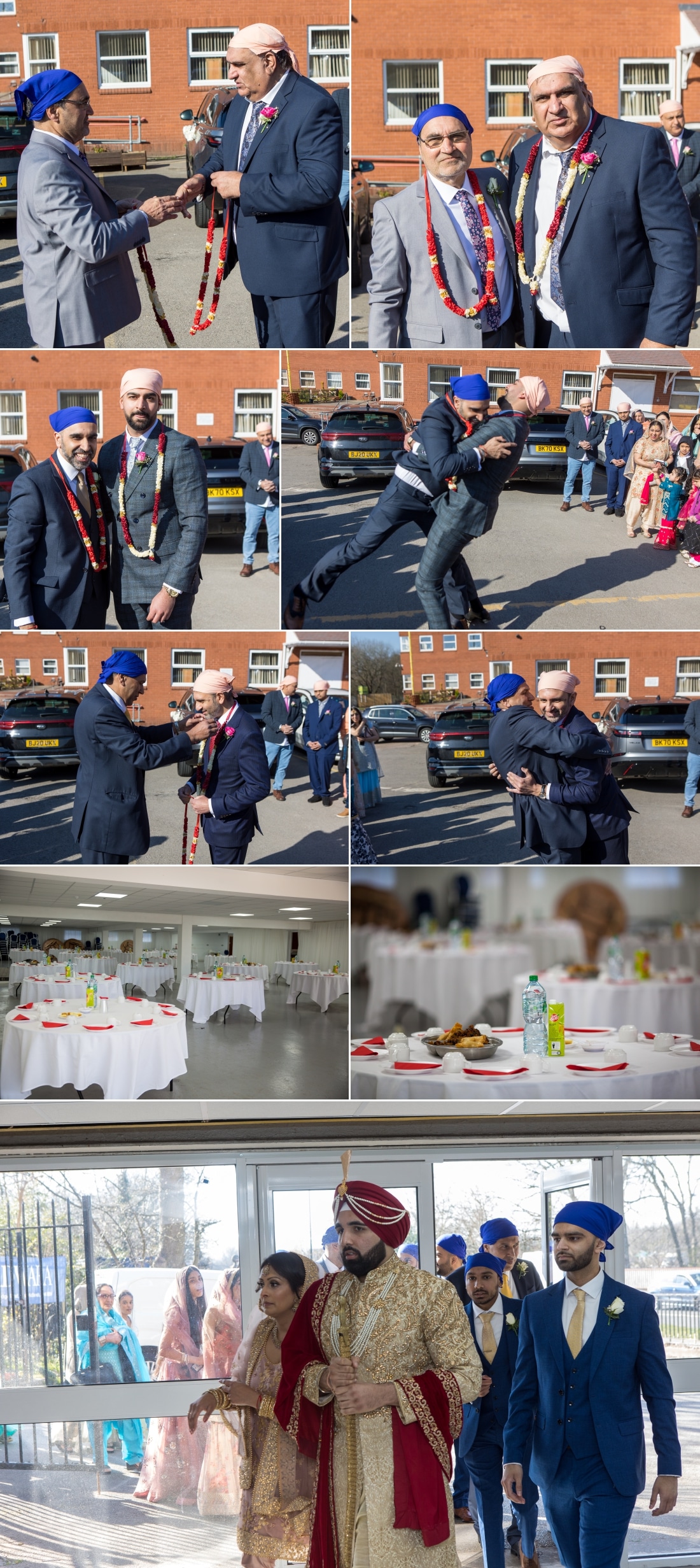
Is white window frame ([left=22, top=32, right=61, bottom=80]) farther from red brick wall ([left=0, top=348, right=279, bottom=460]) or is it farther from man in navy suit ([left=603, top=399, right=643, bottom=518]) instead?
man in navy suit ([left=603, top=399, right=643, bottom=518])

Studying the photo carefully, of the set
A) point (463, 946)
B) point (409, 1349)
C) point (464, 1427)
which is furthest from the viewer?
point (463, 946)

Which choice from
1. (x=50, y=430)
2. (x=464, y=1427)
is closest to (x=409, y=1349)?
(x=464, y=1427)

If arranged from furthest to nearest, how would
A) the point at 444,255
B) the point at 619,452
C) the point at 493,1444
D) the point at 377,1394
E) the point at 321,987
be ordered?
the point at 321,987 → the point at 619,452 → the point at 444,255 → the point at 493,1444 → the point at 377,1394

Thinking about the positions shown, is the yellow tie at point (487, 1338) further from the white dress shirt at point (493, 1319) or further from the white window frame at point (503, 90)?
the white window frame at point (503, 90)

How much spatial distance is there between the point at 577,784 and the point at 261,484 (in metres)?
1.58

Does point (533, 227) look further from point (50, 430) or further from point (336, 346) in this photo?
point (50, 430)

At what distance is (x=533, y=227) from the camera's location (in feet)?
14.3

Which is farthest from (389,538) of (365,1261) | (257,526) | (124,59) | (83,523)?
(365,1261)

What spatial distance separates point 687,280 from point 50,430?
227 centimetres

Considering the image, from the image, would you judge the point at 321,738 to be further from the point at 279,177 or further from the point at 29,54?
the point at 29,54

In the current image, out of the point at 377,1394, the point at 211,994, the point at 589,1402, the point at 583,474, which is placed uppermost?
the point at 583,474

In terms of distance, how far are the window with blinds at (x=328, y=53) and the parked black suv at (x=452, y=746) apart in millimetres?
2262

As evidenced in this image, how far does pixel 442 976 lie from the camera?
4.74m

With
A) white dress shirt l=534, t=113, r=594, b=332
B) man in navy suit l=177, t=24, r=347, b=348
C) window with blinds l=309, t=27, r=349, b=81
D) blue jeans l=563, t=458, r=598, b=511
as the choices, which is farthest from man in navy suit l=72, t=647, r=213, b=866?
window with blinds l=309, t=27, r=349, b=81
